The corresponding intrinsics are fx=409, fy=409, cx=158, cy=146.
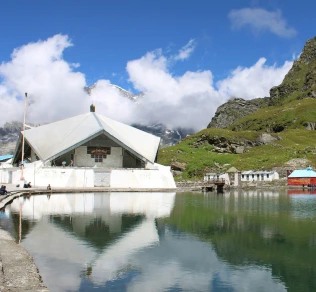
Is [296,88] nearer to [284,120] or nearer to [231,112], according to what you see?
[231,112]

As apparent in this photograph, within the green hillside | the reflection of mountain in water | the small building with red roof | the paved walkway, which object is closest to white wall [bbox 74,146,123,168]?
the reflection of mountain in water

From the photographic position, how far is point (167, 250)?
38.0ft

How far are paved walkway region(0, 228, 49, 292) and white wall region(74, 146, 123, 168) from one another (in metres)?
33.1

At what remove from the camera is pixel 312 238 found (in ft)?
44.6

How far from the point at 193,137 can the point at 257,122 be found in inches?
1977

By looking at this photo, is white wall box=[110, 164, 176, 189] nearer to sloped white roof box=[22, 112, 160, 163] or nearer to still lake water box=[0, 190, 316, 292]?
sloped white roof box=[22, 112, 160, 163]

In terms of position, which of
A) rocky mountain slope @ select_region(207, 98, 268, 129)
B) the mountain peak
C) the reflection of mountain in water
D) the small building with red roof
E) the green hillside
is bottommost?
the reflection of mountain in water

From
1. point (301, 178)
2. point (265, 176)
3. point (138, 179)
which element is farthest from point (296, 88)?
point (138, 179)

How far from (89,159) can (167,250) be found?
1313 inches

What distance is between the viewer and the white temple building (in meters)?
38.6

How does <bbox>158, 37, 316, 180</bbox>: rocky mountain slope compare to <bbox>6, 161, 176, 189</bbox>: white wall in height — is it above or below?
above

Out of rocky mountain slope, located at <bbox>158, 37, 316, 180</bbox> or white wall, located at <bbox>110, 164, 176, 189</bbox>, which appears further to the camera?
rocky mountain slope, located at <bbox>158, 37, 316, 180</bbox>

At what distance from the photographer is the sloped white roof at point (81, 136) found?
4103 cm

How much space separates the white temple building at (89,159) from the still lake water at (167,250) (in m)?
19.8
